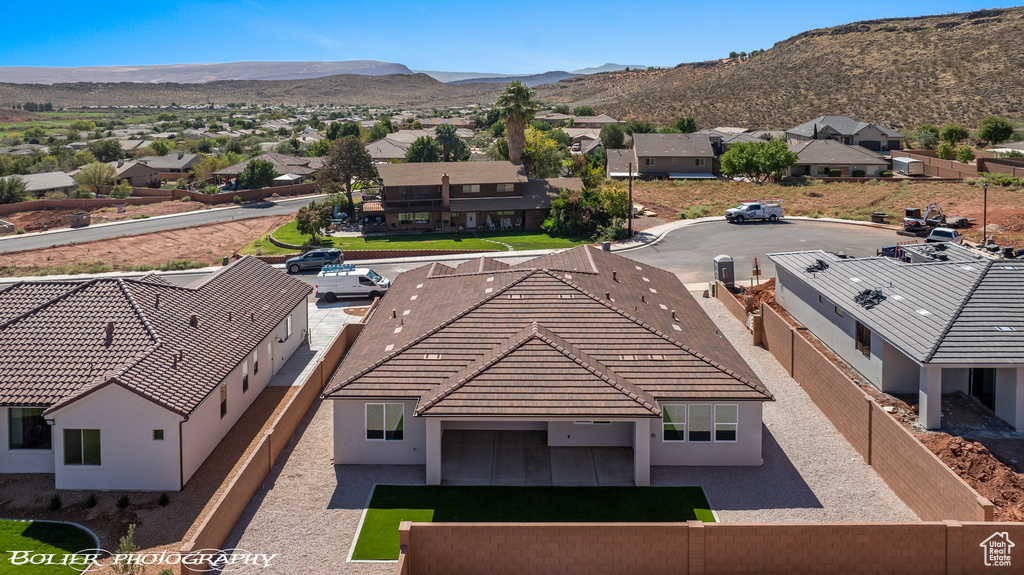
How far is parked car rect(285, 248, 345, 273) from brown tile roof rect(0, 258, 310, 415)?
23.7 metres

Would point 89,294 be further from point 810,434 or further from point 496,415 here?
point 810,434

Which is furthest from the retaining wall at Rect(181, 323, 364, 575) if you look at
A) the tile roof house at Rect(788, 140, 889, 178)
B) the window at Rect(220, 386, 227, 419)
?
the tile roof house at Rect(788, 140, 889, 178)

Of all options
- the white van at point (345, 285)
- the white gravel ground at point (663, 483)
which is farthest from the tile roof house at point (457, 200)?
the white gravel ground at point (663, 483)

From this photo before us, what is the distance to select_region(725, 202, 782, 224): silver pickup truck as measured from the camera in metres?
67.2

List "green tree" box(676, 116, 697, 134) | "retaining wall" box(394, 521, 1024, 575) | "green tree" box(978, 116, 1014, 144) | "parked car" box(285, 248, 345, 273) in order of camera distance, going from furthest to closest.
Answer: "green tree" box(676, 116, 697, 134), "green tree" box(978, 116, 1014, 144), "parked car" box(285, 248, 345, 273), "retaining wall" box(394, 521, 1024, 575)

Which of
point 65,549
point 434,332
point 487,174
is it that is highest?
point 487,174

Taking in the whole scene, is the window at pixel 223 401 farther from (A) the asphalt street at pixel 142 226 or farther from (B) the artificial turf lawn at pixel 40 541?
(A) the asphalt street at pixel 142 226

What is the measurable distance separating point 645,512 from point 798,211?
57724 millimetres

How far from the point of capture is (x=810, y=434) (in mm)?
25250

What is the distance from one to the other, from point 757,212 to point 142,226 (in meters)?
65.0

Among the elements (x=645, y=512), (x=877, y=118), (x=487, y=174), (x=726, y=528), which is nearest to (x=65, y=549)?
(x=645, y=512)

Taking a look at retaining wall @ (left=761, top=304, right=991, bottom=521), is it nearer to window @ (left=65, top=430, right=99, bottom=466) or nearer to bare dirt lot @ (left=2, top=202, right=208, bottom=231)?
window @ (left=65, top=430, right=99, bottom=466)

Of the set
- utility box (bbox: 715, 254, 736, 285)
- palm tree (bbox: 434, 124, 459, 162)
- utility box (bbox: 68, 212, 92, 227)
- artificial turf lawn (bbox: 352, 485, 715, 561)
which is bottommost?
artificial turf lawn (bbox: 352, 485, 715, 561)

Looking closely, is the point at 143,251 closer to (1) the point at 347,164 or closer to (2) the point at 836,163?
(1) the point at 347,164
